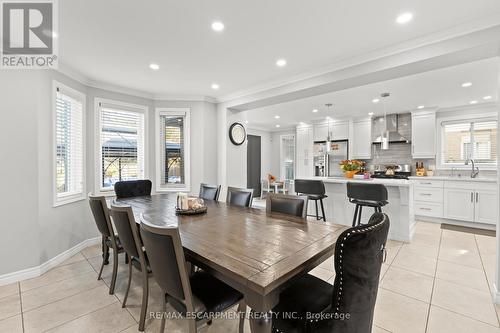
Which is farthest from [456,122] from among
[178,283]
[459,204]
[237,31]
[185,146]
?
[178,283]

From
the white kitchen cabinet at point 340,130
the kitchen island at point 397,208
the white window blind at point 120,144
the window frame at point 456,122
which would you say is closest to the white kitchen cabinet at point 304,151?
the white kitchen cabinet at point 340,130

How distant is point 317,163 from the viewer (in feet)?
22.7

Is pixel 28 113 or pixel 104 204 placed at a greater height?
pixel 28 113

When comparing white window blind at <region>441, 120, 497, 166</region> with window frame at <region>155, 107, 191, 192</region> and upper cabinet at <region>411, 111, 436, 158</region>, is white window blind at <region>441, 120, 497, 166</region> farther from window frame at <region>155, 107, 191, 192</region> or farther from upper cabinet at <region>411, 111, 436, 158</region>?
window frame at <region>155, 107, 191, 192</region>

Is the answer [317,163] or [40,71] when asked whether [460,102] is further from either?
[40,71]

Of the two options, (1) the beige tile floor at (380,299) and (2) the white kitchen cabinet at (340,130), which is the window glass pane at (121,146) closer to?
(1) the beige tile floor at (380,299)

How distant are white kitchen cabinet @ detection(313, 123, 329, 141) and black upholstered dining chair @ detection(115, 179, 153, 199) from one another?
4946 mm

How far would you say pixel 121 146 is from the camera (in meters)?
4.02

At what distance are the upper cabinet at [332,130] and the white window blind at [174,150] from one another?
3.96m

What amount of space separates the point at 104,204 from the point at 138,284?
962 millimetres

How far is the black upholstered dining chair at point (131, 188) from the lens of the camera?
341cm

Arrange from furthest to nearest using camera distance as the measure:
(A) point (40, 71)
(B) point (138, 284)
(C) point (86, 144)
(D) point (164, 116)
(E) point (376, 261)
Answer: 1. (D) point (164, 116)
2. (C) point (86, 144)
3. (A) point (40, 71)
4. (B) point (138, 284)
5. (E) point (376, 261)

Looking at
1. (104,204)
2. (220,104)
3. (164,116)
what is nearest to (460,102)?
(220,104)

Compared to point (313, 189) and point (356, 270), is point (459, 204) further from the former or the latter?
point (356, 270)
